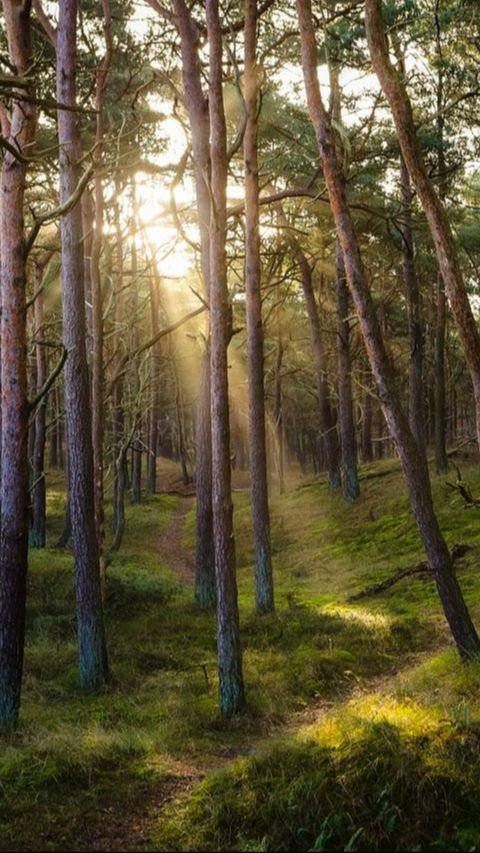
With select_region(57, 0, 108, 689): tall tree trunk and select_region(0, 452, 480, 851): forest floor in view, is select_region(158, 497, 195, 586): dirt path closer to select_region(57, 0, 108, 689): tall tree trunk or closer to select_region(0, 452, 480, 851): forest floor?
select_region(0, 452, 480, 851): forest floor

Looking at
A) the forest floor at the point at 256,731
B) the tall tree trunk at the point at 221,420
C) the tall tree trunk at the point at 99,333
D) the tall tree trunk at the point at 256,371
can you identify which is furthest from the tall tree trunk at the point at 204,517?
the tall tree trunk at the point at 221,420

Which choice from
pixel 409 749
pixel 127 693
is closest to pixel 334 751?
pixel 409 749

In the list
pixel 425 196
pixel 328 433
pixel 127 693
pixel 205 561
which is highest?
pixel 425 196

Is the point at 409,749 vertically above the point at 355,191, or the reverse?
the point at 355,191

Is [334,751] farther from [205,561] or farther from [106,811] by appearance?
[205,561]

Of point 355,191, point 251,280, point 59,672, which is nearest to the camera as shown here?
point 59,672

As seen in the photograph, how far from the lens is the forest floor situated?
5.07 meters

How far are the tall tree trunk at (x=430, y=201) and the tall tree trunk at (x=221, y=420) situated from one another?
2.01m

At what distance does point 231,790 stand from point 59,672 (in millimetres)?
5481

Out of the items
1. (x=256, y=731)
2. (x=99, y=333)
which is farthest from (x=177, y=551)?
(x=256, y=731)

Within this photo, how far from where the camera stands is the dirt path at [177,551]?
815 inches

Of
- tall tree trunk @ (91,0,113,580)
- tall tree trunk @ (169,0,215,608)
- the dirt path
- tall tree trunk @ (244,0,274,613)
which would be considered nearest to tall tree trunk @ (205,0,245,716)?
tall tree trunk @ (169,0,215,608)

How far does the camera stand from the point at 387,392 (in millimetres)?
9219

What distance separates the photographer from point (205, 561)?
1459cm
